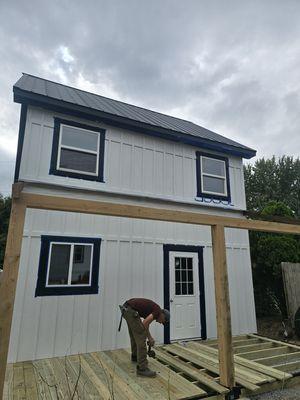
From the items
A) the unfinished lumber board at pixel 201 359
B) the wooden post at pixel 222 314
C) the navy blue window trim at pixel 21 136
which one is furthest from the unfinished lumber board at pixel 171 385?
the navy blue window trim at pixel 21 136

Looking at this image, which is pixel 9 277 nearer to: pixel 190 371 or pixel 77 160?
pixel 190 371

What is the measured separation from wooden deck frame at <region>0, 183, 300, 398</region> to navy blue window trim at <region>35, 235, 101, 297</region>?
2.85 metres

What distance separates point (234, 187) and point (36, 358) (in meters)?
7.55

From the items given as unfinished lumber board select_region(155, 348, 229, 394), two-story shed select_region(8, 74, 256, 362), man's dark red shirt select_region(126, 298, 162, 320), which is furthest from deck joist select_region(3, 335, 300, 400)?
man's dark red shirt select_region(126, 298, 162, 320)

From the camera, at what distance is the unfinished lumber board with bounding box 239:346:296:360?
5.61 meters

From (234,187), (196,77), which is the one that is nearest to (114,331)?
(234,187)

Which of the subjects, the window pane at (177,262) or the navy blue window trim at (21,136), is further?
the window pane at (177,262)

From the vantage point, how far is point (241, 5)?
24.8 ft

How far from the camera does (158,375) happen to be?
4379mm

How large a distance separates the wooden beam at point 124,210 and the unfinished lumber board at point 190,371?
2.57m

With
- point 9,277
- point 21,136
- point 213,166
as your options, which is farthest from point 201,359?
point 21,136

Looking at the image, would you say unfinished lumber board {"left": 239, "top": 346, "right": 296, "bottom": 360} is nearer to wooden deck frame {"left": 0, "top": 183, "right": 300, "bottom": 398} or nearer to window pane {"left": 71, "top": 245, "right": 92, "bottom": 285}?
wooden deck frame {"left": 0, "top": 183, "right": 300, "bottom": 398}

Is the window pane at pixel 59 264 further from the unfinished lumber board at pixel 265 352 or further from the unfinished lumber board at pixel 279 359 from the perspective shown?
the unfinished lumber board at pixel 279 359

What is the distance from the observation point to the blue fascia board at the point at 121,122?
253 inches
